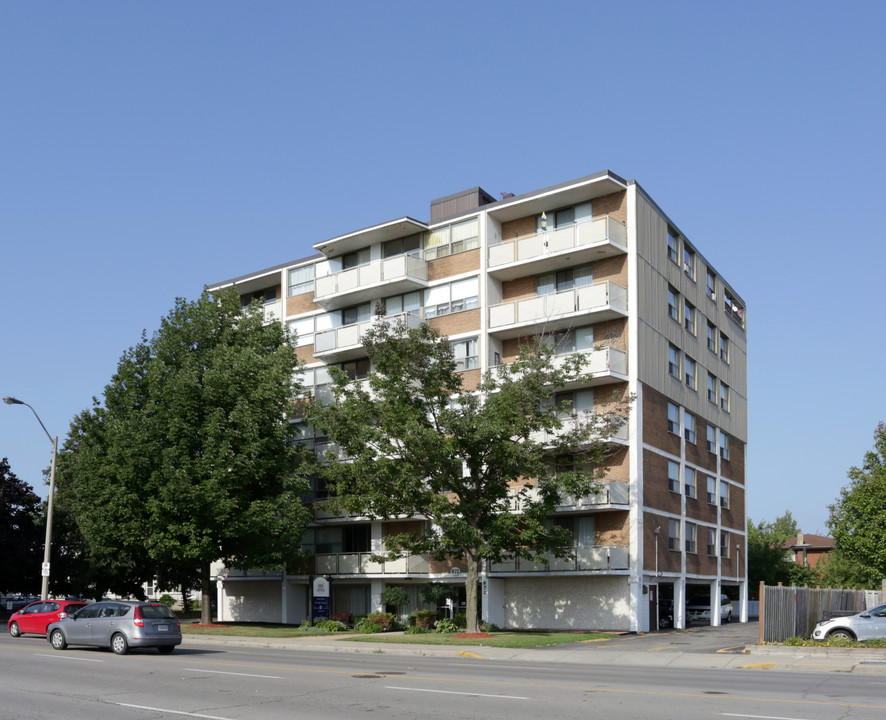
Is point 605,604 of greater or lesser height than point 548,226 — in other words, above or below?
below

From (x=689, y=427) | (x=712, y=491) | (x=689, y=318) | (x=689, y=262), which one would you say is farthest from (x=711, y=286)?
(x=712, y=491)

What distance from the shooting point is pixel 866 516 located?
48562 millimetres

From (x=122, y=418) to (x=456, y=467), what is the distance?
16.9 meters

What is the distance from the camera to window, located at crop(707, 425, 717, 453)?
5181 centimetres

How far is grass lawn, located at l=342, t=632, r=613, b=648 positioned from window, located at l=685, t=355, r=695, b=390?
626 inches

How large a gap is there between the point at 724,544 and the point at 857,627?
2481 cm

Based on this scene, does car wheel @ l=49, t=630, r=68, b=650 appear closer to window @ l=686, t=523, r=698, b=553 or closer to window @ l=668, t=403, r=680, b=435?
window @ l=668, t=403, r=680, b=435

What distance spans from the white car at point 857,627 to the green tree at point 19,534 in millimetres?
40633

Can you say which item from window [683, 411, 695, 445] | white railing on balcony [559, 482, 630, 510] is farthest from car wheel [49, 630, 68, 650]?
window [683, 411, 695, 445]

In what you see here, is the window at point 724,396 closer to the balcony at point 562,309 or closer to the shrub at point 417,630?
the balcony at point 562,309

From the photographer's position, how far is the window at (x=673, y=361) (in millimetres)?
46562

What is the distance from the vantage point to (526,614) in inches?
1708

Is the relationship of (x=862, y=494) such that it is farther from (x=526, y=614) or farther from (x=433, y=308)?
(x=433, y=308)

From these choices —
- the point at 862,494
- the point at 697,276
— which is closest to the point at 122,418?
the point at 697,276
